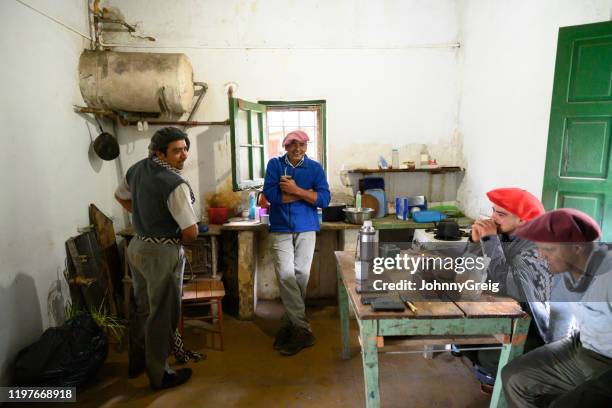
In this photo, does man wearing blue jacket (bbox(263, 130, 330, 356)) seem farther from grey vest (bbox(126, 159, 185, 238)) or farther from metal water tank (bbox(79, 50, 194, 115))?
metal water tank (bbox(79, 50, 194, 115))

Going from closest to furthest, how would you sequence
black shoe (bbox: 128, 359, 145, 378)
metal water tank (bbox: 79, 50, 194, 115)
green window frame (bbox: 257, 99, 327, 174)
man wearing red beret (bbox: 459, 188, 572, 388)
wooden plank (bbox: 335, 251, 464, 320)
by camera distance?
wooden plank (bbox: 335, 251, 464, 320), man wearing red beret (bbox: 459, 188, 572, 388), black shoe (bbox: 128, 359, 145, 378), metal water tank (bbox: 79, 50, 194, 115), green window frame (bbox: 257, 99, 327, 174)

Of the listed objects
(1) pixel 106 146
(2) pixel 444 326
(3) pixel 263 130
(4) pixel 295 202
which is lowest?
(2) pixel 444 326

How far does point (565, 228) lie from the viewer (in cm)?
170

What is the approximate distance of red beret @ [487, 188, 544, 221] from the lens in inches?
87.9

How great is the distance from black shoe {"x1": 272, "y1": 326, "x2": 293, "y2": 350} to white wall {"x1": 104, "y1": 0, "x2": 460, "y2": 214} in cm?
177

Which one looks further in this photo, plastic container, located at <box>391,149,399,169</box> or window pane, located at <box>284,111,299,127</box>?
window pane, located at <box>284,111,299,127</box>

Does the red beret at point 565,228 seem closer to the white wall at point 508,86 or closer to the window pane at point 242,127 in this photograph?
the white wall at point 508,86

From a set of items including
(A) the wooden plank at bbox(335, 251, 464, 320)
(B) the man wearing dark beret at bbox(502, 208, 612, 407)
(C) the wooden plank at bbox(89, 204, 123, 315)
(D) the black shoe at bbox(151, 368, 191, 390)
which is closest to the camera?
(B) the man wearing dark beret at bbox(502, 208, 612, 407)

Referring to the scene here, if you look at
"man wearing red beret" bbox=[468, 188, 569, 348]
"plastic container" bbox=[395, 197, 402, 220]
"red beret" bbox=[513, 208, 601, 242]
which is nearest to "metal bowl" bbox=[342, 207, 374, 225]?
"plastic container" bbox=[395, 197, 402, 220]

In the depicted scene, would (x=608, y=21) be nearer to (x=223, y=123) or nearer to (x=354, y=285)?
(x=354, y=285)

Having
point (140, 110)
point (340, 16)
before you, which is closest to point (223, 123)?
point (140, 110)

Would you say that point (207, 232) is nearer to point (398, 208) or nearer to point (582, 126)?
point (398, 208)

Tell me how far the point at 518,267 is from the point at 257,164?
112 inches

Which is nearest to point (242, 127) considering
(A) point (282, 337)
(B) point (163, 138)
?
(B) point (163, 138)
